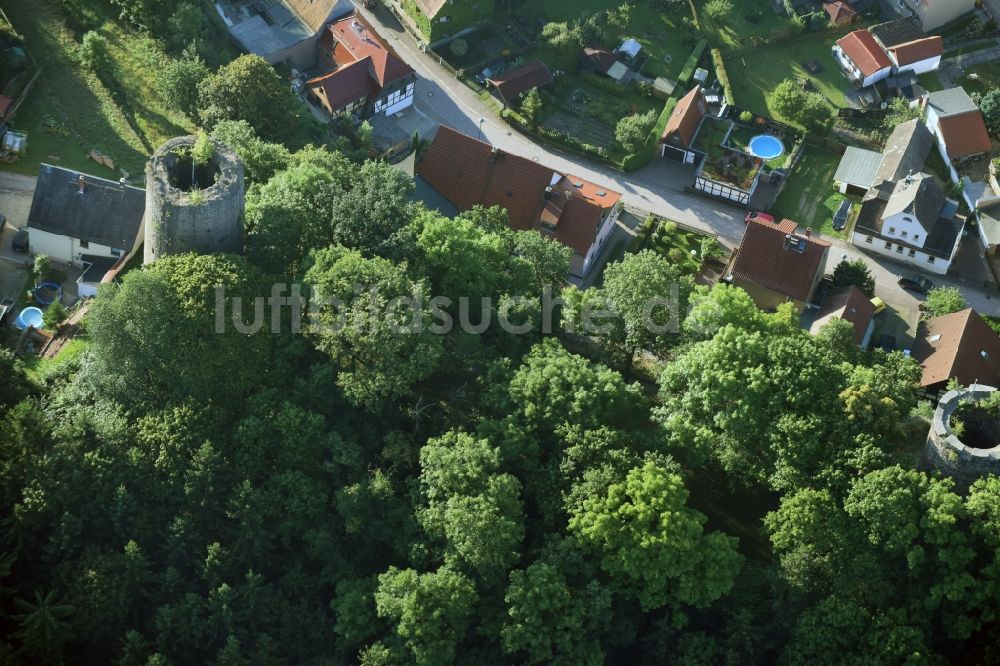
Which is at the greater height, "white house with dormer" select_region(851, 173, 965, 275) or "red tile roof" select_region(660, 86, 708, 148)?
"red tile roof" select_region(660, 86, 708, 148)

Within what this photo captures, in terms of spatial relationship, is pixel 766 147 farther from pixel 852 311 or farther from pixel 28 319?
pixel 28 319

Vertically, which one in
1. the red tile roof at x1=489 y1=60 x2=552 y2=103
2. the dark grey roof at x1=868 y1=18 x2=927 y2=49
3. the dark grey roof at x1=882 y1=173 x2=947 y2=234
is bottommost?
the dark grey roof at x1=882 y1=173 x2=947 y2=234

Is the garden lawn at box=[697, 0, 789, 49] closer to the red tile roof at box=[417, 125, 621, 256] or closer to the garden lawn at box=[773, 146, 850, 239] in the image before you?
the garden lawn at box=[773, 146, 850, 239]

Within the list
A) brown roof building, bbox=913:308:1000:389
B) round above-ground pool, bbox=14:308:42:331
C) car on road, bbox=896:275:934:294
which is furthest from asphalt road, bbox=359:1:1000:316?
round above-ground pool, bbox=14:308:42:331

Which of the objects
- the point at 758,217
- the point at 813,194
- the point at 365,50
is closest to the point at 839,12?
the point at 813,194

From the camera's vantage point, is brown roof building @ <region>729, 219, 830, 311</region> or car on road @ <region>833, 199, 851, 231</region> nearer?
brown roof building @ <region>729, 219, 830, 311</region>

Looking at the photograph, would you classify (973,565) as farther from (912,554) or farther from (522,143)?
(522,143)
